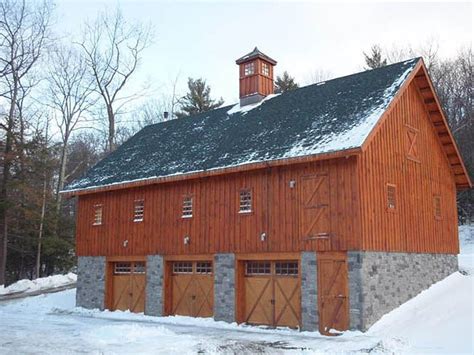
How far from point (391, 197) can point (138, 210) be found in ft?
30.8

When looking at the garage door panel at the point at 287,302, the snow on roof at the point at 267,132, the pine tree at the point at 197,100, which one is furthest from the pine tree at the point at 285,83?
the garage door panel at the point at 287,302

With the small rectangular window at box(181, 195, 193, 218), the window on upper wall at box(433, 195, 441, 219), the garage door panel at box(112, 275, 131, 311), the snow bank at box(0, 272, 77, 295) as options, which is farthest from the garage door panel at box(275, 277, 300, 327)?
the snow bank at box(0, 272, 77, 295)

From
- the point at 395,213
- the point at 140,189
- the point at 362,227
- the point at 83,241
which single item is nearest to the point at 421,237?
the point at 395,213

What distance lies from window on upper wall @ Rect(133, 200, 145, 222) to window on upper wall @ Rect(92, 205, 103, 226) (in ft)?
7.02

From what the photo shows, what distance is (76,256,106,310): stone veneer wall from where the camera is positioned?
2143 cm

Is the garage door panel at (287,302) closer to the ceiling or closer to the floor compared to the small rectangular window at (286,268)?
closer to the floor

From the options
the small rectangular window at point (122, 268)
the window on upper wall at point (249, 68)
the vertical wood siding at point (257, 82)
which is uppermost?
the window on upper wall at point (249, 68)

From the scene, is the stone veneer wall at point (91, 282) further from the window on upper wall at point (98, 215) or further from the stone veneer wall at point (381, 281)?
the stone veneer wall at point (381, 281)

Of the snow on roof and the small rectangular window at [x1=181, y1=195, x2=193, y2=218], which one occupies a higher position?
the snow on roof

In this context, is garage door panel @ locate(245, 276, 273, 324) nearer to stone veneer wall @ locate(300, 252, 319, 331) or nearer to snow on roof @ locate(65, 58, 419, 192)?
stone veneer wall @ locate(300, 252, 319, 331)

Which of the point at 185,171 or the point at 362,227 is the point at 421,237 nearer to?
the point at 362,227

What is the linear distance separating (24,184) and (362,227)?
22368mm

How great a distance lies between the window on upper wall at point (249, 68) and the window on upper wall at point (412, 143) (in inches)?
302

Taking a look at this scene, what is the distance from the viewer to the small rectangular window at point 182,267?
18.9 metres
